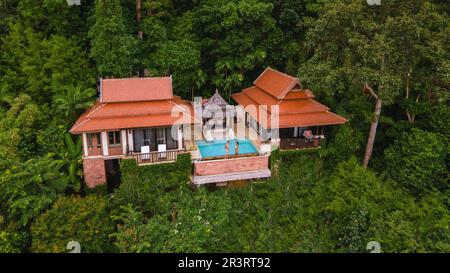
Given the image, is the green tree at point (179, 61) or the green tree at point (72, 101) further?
the green tree at point (179, 61)

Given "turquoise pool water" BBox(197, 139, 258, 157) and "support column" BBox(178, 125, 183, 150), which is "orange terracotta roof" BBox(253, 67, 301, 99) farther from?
"support column" BBox(178, 125, 183, 150)

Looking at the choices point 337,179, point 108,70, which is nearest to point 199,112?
point 108,70

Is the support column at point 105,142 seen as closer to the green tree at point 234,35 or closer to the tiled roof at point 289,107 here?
the tiled roof at point 289,107

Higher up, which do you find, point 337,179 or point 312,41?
point 312,41

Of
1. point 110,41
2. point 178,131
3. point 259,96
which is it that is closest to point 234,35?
point 259,96

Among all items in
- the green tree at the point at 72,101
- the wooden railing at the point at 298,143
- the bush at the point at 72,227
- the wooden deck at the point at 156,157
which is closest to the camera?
the bush at the point at 72,227

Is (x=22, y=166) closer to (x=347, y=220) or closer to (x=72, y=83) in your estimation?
(x=72, y=83)

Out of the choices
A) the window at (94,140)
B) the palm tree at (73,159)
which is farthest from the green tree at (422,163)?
the palm tree at (73,159)
